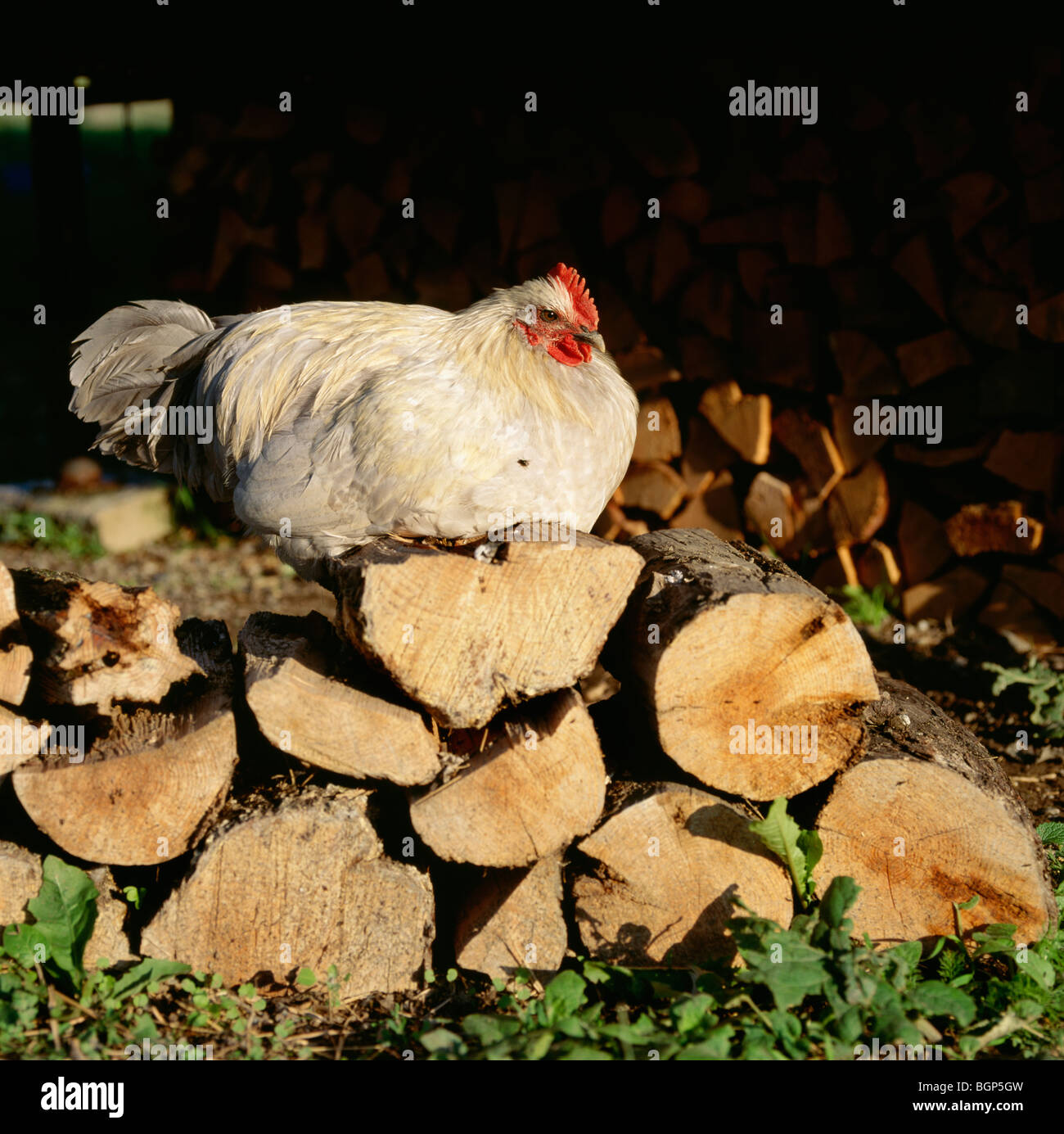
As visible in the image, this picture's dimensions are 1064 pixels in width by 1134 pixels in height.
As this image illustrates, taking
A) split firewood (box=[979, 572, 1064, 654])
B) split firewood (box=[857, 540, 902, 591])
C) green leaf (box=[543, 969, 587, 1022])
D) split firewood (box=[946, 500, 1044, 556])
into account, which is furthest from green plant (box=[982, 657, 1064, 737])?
green leaf (box=[543, 969, 587, 1022])

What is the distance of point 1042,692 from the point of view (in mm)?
4195

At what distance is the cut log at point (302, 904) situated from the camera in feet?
7.92

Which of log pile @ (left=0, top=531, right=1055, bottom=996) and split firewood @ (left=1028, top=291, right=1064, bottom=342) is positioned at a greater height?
split firewood @ (left=1028, top=291, right=1064, bottom=342)

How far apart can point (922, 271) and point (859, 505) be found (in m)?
1.21

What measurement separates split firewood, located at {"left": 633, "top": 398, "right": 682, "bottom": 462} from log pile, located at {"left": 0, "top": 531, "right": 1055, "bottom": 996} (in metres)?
2.92

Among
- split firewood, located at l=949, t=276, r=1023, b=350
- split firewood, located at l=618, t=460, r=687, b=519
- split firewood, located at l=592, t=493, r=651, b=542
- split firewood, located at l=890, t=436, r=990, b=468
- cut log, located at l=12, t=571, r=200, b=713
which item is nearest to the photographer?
cut log, located at l=12, t=571, r=200, b=713

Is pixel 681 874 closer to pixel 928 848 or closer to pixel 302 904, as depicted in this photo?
pixel 928 848

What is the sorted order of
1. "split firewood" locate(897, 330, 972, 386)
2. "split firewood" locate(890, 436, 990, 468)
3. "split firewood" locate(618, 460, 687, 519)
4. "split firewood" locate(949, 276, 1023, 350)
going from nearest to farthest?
"split firewood" locate(949, 276, 1023, 350), "split firewood" locate(897, 330, 972, 386), "split firewood" locate(890, 436, 990, 468), "split firewood" locate(618, 460, 687, 519)

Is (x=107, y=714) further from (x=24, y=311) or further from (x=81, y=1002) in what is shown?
(x=24, y=311)

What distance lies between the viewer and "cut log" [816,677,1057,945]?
251cm

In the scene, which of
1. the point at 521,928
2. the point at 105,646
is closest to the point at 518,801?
the point at 521,928

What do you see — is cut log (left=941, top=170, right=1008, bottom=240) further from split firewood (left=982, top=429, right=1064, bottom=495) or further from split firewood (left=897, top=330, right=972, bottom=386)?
split firewood (left=982, top=429, right=1064, bottom=495)
